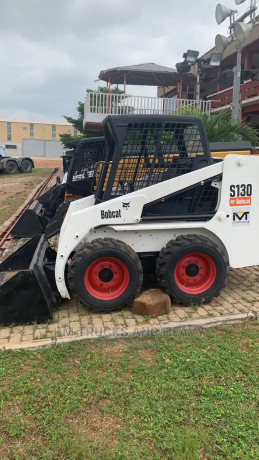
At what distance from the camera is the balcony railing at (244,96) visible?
50.9 ft


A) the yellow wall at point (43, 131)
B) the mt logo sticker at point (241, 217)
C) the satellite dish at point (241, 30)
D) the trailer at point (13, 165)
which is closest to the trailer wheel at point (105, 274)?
the mt logo sticker at point (241, 217)

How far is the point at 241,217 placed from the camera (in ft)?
14.6

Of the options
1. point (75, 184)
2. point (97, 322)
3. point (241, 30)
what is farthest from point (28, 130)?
point (97, 322)

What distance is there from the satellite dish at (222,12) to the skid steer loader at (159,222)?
643 cm

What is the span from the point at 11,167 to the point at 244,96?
14.7 m

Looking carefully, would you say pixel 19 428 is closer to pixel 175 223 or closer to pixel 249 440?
pixel 249 440

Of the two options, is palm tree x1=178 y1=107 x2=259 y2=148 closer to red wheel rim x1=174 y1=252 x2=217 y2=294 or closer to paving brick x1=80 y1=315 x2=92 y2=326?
red wheel rim x1=174 y1=252 x2=217 y2=294

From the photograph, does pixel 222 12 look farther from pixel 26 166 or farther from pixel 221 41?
pixel 26 166

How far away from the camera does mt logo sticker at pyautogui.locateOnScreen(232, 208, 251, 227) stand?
4426mm

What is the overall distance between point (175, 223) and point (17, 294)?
190cm

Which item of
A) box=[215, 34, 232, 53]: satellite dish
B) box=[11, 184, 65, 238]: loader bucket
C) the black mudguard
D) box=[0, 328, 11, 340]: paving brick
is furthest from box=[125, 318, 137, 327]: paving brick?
box=[215, 34, 232, 53]: satellite dish

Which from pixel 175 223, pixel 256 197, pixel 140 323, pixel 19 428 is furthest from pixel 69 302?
pixel 256 197

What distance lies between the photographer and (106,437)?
8.04 feet

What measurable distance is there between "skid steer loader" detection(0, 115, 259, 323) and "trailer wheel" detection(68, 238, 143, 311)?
0.01 m
